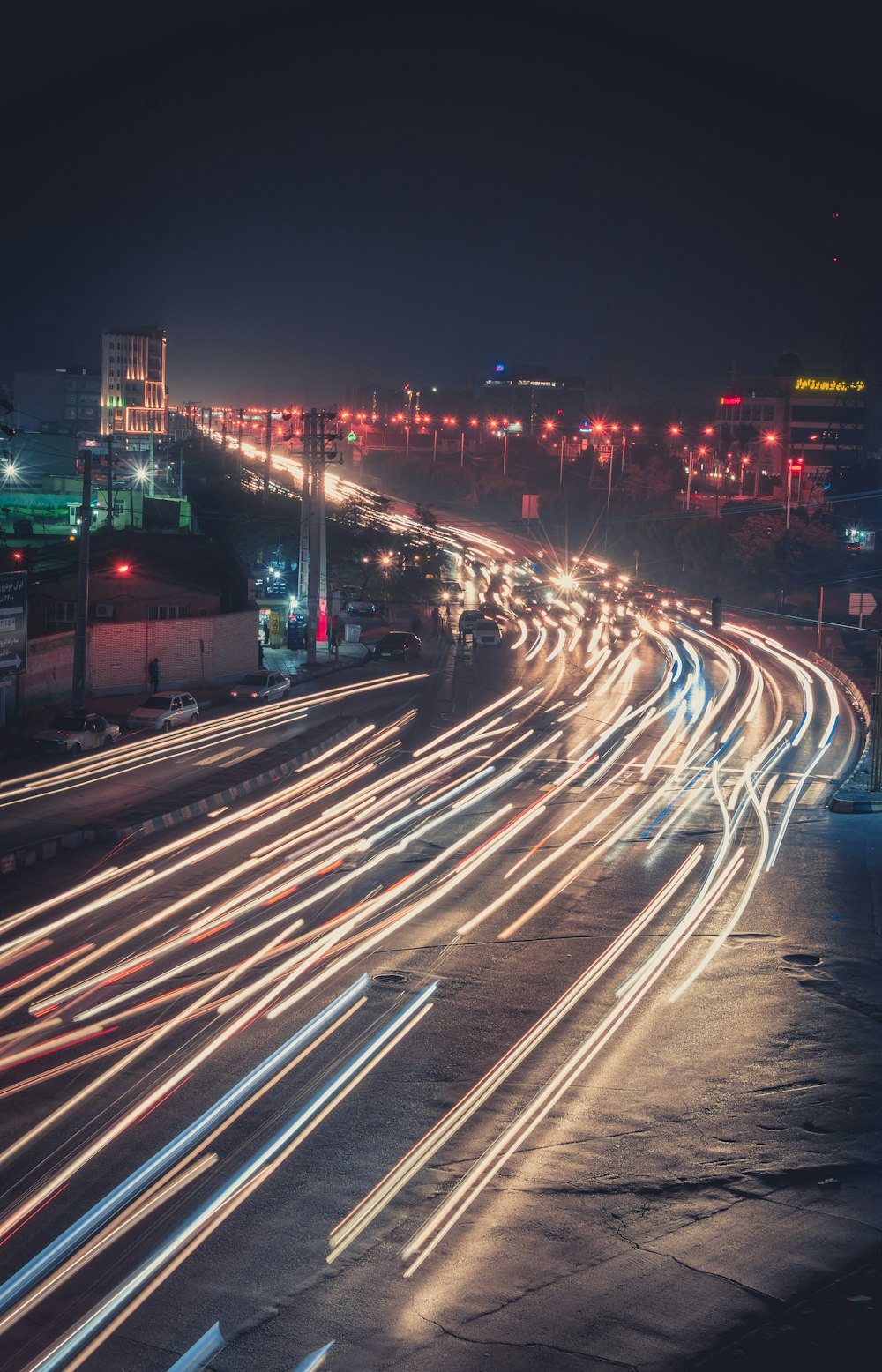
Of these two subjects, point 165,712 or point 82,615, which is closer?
point 82,615

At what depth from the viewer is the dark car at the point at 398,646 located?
49.8m

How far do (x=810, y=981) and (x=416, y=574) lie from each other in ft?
218

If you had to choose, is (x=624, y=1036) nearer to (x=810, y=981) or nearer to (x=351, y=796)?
(x=810, y=981)

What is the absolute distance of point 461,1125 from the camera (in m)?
11.0

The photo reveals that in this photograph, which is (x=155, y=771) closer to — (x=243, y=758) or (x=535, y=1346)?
(x=243, y=758)

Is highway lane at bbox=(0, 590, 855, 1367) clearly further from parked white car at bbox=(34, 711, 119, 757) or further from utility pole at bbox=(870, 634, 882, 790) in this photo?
parked white car at bbox=(34, 711, 119, 757)

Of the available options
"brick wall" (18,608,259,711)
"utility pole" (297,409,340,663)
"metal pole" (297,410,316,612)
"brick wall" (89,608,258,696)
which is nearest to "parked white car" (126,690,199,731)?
"brick wall" (18,608,259,711)

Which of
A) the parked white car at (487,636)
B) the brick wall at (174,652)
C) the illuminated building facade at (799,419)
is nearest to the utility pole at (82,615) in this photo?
the brick wall at (174,652)

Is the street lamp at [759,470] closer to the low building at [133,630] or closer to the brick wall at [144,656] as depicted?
the low building at [133,630]

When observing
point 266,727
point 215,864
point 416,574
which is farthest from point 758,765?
point 416,574

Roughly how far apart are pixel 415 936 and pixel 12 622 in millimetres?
17339

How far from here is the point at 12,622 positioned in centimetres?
3028

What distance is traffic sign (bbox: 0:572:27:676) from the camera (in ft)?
98.1

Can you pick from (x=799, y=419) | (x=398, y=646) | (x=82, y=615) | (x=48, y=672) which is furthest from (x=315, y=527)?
(x=799, y=419)
